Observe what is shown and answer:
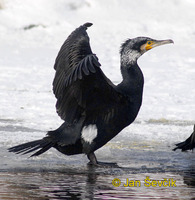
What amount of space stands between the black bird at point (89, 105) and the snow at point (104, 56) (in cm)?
115

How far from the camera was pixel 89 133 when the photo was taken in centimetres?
572

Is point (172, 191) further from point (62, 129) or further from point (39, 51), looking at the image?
point (39, 51)

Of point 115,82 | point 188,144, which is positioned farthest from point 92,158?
point 115,82

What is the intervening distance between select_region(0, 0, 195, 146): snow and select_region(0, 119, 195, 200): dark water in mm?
682

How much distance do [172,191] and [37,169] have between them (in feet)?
4.99

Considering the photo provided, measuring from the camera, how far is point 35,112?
9.43 meters

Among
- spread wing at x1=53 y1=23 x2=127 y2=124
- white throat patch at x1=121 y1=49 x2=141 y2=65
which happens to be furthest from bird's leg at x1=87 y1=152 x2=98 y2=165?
white throat patch at x1=121 y1=49 x2=141 y2=65

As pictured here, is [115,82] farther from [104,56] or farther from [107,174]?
[107,174]

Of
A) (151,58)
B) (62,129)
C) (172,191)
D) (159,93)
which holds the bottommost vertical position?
(172,191)

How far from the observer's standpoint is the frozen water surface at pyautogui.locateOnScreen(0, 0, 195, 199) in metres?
4.85

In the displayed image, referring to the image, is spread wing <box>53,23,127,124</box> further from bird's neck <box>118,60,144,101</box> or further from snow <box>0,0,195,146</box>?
snow <box>0,0,195,146</box>

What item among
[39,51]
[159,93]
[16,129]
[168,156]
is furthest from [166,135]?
[39,51]

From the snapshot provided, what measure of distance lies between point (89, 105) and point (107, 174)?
2.37 ft

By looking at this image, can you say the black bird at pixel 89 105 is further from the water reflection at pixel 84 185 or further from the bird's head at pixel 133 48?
the water reflection at pixel 84 185
